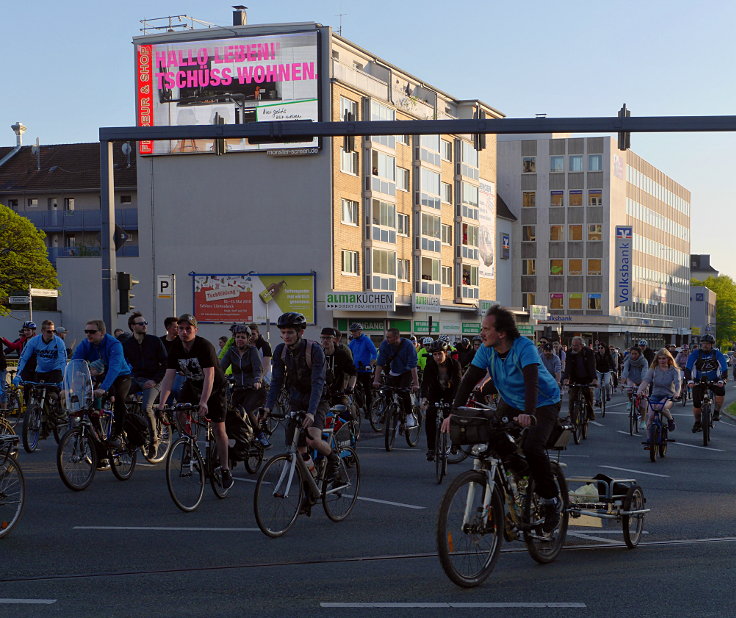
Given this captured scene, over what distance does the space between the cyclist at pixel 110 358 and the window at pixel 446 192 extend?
55.2m

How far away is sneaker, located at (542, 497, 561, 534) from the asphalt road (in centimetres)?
28

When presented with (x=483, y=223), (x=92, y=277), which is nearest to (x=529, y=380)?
(x=92, y=277)

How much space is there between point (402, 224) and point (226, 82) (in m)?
12.8

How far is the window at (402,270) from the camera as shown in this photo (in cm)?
6164

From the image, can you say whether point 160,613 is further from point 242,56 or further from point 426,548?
point 242,56

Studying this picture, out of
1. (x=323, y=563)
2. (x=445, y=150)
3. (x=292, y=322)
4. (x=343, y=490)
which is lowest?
(x=323, y=563)

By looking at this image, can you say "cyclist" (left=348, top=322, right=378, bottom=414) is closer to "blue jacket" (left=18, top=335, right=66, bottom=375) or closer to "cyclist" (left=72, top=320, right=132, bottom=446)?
"blue jacket" (left=18, top=335, right=66, bottom=375)

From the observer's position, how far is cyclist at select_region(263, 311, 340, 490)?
898cm

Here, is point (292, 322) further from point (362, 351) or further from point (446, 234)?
point (446, 234)

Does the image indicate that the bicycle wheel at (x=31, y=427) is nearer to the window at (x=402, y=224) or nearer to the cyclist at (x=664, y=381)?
the cyclist at (x=664, y=381)

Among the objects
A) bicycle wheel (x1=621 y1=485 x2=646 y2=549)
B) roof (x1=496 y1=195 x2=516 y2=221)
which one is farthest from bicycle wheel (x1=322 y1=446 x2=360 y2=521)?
Result: roof (x1=496 y1=195 x2=516 y2=221)

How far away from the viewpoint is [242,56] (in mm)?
55969

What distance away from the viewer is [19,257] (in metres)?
51.9

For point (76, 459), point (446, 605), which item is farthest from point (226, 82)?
point (446, 605)
